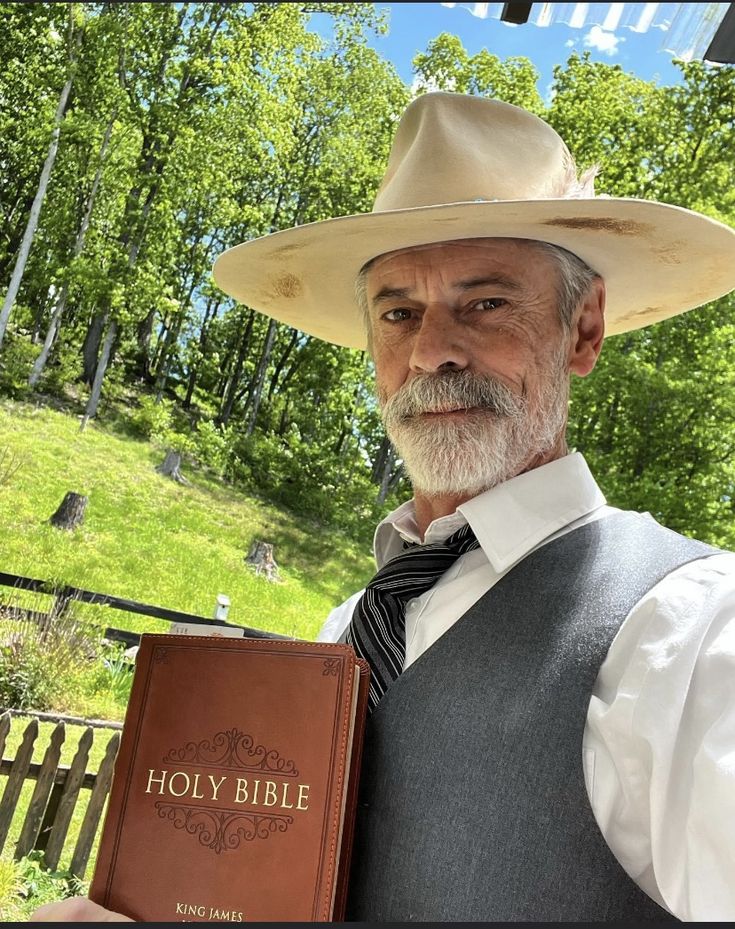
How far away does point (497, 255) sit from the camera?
0.99 metres

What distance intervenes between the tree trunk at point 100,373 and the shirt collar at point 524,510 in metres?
4.01

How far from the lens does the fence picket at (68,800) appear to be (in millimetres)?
3041

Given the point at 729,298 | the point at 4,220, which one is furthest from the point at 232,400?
Answer: the point at 729,298

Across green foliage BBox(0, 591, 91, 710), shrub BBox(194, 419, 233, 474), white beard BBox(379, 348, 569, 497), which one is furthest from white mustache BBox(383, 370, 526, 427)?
shrub BBox(194, 419, 233, 474)

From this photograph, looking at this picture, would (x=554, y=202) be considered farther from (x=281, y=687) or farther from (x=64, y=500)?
(x=64, y=500)

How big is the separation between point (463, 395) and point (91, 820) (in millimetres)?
2751

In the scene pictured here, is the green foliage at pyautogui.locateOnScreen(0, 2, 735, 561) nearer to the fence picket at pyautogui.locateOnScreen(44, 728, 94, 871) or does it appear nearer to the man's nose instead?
the fence picket at pyautogui.locateOnScreen(44, 728, 94, 871)

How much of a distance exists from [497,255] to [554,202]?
124mm

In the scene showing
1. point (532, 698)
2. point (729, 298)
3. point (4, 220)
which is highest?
point (729, 298)

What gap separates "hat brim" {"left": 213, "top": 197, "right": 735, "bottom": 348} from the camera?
3.02 feet

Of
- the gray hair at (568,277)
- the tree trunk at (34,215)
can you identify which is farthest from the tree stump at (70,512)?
the gray hair at (568,277)

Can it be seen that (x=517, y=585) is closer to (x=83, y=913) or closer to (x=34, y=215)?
(x=83, y=913)

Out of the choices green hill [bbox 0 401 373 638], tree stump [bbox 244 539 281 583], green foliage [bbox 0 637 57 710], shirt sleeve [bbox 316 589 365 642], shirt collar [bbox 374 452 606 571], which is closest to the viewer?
shirt collar [bbox 374 452 606 571]

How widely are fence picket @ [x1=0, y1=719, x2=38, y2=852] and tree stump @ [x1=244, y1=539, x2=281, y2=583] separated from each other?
1913 millimetres
